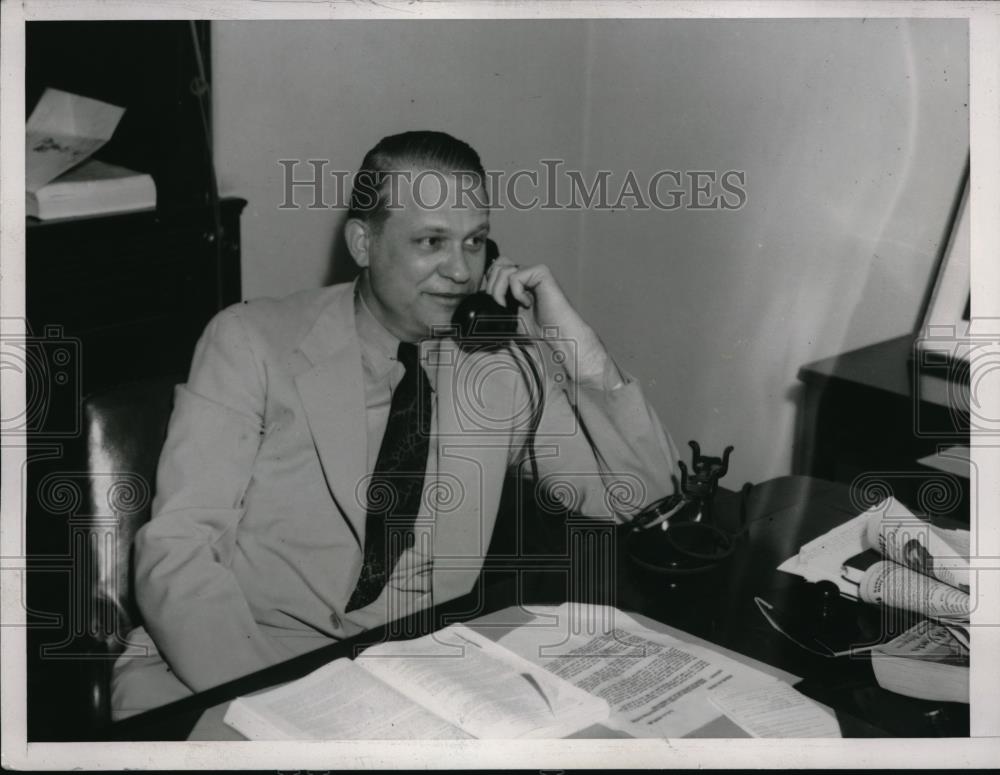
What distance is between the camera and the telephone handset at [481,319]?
1547mm

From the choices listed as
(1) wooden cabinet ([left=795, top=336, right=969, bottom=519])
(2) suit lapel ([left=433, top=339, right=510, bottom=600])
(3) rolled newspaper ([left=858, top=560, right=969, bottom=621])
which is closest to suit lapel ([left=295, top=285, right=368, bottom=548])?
(2) suit lapel ([left=433, top=339, right=510, bottom=600])

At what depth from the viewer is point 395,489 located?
147cm

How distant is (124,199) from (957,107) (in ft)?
4.45

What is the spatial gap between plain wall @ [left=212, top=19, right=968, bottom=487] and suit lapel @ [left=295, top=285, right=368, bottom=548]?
0.44 ft

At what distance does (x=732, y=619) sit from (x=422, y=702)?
16.1 inches

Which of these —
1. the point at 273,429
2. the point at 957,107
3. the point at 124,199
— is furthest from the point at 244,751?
the point at 957,107

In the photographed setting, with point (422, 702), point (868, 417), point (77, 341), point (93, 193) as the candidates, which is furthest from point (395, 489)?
point (868, 417)

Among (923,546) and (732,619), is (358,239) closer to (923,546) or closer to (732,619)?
(732,619)

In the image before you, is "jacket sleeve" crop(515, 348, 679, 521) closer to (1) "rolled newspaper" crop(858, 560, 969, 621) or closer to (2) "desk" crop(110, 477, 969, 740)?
(2) "desk" crop(110, 477, 969, 740)

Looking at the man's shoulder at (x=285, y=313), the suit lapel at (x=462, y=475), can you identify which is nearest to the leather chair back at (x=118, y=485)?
the man's shoulder at (x=285, y=313)

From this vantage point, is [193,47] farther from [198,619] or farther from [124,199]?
[198,619]

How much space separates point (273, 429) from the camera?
4.72ft

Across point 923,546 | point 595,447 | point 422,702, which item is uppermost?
point 595,447

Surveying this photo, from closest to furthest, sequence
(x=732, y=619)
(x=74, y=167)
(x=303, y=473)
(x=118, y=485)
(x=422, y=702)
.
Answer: (x=422, y=702), (x=732, y=619), (x=118, y=485), (x=303, y=473), (x=74, y=167)
